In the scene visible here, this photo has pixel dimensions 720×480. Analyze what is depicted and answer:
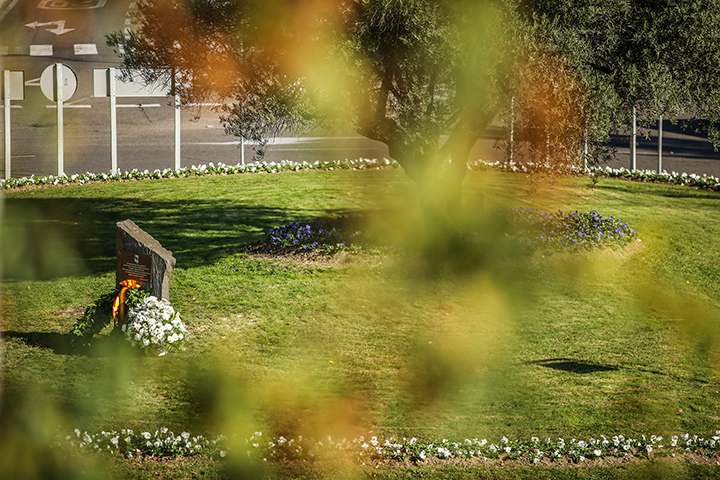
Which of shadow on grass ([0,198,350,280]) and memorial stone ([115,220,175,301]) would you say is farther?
shadow on grass ([0,198,350,280])

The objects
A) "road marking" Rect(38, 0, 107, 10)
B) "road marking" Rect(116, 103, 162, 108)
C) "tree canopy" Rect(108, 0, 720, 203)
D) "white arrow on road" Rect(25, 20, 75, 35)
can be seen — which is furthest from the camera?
"road marking" Rect(38, 0, 107, 10)

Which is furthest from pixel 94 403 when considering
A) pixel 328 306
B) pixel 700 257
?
pixel 700 257

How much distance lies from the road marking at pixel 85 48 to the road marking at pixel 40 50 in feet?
3.04

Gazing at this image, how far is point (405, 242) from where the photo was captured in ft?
35.8

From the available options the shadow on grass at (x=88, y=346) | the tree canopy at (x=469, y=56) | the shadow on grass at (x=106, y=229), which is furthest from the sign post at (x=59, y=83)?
the shadow on grass at (x=88, y=346)

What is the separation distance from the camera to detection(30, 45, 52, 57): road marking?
26312 mm

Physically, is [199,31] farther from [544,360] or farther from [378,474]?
[378,474]

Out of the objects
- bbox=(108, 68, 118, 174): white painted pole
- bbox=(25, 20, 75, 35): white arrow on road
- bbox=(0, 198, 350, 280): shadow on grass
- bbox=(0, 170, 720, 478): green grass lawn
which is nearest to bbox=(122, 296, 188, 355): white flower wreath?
bbox=(0, 170, 720, 478): green grass lawn

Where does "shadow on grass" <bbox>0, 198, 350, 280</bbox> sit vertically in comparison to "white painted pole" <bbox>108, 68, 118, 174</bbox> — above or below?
below

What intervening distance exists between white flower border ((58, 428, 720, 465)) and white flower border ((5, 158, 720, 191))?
10.2m

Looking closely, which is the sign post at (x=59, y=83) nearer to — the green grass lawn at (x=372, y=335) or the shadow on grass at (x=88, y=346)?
the green grass lawn at (x=372, y=335)

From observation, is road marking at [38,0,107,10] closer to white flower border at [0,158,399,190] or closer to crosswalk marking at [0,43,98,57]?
crosswalk marking at [0,43,98,57]

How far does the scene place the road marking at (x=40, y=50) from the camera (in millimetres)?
26312

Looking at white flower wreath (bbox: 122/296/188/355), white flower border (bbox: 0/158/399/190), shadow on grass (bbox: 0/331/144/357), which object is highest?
white flower border (bbox: 0/158/399/190)
